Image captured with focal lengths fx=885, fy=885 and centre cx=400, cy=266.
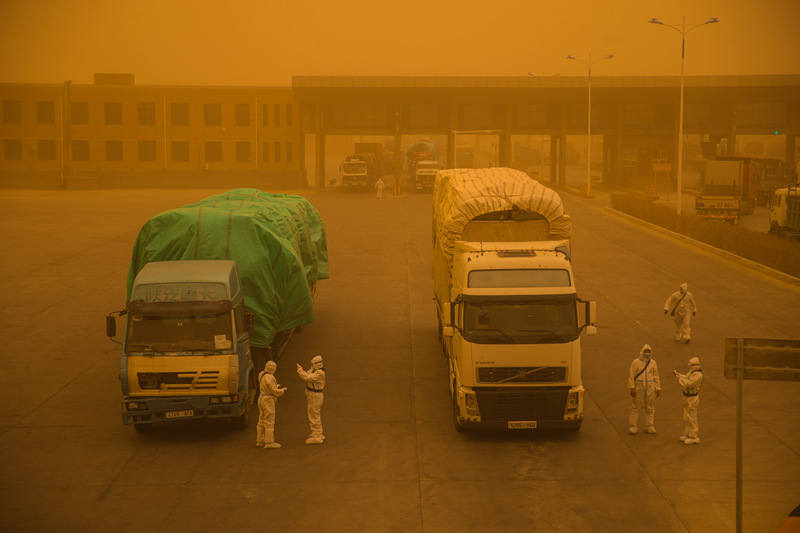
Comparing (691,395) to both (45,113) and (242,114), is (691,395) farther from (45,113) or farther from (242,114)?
(45,113)

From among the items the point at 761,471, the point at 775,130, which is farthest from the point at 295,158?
the point at 761,471

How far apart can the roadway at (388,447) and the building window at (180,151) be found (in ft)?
200

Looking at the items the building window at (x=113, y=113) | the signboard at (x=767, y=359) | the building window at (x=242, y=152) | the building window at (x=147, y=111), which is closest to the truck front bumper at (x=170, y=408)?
the signboard at (x=767, y=359)

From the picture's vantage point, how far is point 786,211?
138 feet

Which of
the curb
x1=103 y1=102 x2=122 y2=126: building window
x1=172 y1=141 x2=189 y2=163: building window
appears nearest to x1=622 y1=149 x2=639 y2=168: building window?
the curb

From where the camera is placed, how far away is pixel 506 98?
8300 centimetres

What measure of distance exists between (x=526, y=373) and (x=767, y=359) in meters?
5.35

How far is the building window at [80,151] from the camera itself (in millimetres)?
88938

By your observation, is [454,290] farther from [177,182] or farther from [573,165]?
[573,165]

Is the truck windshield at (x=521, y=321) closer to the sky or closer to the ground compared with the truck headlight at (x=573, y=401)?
closer to the sky

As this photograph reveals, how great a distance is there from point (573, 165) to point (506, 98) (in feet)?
306

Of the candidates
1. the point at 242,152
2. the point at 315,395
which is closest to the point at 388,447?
the point at 315,395

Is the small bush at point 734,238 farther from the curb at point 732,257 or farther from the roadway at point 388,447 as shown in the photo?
the roadway at point 388,447

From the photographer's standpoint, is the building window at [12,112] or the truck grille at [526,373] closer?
the truck grille at [526,373]
